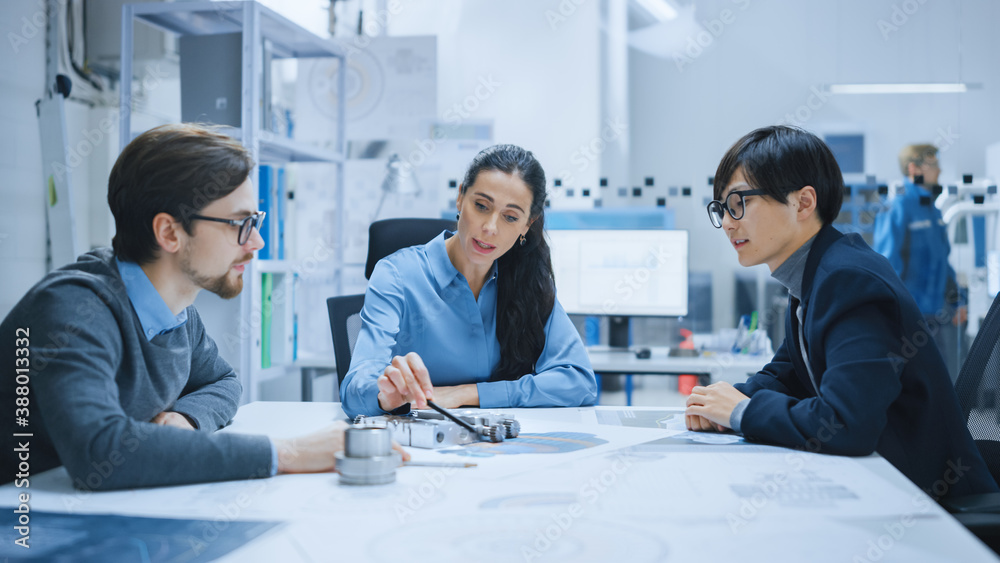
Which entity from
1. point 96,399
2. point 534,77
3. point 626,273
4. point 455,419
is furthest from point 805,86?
point 96,399

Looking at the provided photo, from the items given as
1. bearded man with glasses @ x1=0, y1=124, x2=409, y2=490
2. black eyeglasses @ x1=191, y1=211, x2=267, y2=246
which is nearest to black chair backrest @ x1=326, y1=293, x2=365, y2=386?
bearded man with glasses @ x1=0, y1=124, x2=409, y2=490

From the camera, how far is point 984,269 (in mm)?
3900

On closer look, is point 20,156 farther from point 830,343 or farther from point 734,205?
point 830,343

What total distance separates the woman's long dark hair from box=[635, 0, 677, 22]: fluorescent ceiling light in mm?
2745

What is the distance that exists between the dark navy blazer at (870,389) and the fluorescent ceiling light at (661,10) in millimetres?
3210

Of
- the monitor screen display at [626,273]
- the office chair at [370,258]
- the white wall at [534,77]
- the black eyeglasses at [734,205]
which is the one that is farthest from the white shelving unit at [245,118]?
the black eyeglasses at [734,205]

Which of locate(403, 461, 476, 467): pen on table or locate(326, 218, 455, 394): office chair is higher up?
locate(326, 218, 455, 394): office chair

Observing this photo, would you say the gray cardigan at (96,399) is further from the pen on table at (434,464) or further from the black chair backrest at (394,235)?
the black chair backrest at (394,235)

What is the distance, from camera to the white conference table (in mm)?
726

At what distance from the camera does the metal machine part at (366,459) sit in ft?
3.14

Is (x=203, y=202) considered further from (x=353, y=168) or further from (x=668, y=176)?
(x=668, y=176)

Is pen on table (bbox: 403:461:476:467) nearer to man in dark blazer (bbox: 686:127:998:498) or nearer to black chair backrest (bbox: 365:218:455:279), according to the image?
man in dark blazer (bbox: 686:127:998:498)

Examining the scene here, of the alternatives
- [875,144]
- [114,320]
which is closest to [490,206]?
[114,320]

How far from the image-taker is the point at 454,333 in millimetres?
1727
